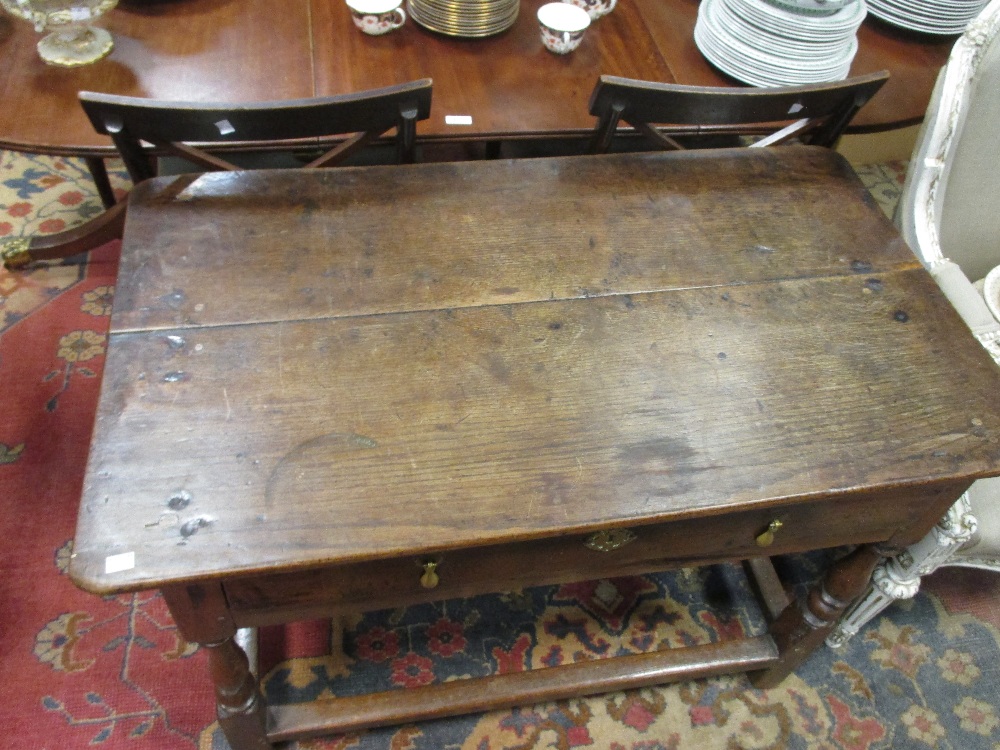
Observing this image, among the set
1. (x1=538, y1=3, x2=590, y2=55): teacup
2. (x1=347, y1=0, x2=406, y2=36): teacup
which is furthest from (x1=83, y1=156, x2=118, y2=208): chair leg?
(x1=538, y1=3, x2=590, y2=55): teacup

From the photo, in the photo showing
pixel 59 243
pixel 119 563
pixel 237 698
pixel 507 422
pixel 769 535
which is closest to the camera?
pixel 119 563

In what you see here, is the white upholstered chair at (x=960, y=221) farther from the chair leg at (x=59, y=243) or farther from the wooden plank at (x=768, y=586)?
the chair leg at (x=59, y=243)

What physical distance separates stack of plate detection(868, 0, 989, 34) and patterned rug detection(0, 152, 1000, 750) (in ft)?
3.62

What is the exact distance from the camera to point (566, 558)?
0.91 m

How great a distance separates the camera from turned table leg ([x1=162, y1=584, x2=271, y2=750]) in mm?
819

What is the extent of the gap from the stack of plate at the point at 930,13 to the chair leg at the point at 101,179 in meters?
1.65

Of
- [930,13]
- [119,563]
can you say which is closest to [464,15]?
[930,13]

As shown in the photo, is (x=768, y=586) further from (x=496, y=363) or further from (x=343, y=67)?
(x=343, y=67)

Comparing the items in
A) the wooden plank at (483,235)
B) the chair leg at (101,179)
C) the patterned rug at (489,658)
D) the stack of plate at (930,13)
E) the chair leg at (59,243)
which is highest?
the stack of plate at (930,13)

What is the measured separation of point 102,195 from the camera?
1.71 metres

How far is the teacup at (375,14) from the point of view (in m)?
1.39

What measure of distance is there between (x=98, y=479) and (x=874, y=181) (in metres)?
2.26

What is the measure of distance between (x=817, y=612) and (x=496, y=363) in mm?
689

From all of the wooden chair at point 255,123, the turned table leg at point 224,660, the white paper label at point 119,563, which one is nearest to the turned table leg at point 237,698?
the turned table leg at point 224,660
